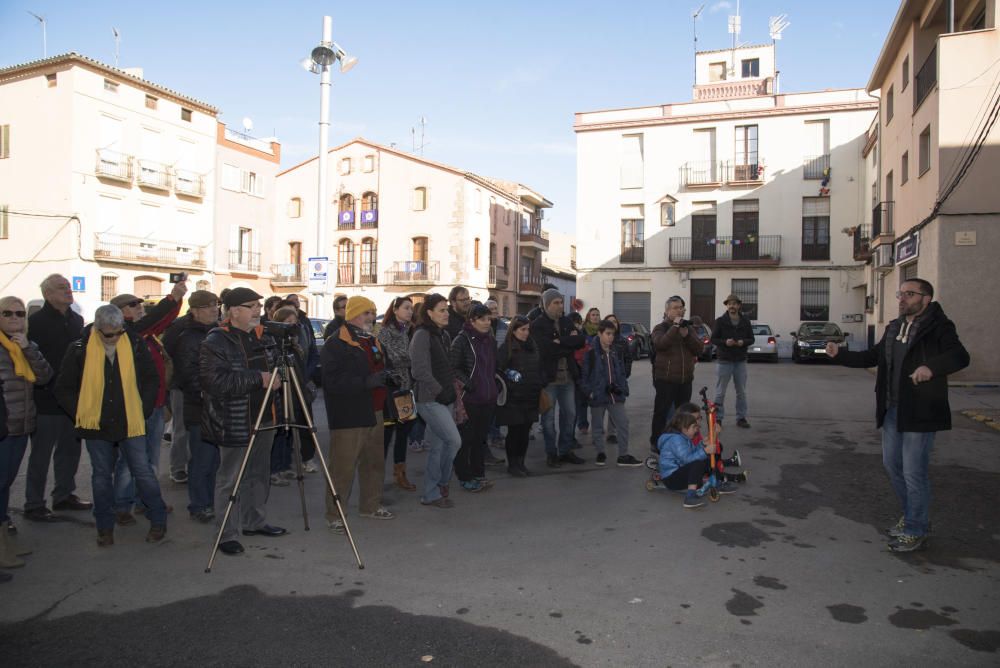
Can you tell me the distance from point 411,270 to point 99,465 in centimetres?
3740

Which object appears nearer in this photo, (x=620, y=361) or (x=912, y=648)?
(x=912, y=648)

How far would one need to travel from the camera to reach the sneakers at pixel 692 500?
19.9 ft

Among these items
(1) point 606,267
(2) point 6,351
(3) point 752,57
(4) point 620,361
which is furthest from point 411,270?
(2) point 6,351

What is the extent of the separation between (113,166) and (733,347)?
3084 cm

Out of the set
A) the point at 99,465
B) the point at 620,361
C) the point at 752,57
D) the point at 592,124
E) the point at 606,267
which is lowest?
the point at 99,465

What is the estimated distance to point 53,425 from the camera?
5.65 meters

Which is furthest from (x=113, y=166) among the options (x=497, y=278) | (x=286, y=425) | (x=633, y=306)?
(x=286, y=425)

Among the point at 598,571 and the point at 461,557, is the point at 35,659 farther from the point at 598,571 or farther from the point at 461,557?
the point at 598,571

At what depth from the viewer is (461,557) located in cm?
483

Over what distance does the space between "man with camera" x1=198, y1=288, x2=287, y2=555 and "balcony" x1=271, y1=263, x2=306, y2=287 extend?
132 feet

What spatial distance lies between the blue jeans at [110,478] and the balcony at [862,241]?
27585mm

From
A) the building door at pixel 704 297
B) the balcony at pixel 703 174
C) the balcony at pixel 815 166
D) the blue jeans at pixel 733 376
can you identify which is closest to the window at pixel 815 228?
the balcony at pixel 815 166

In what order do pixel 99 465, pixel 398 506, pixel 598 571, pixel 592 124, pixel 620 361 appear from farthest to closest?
1. pixel 592 124
2. pixel 620 361
3. pixel 398 506
4. pixel 99 465
5. pixel 598 571

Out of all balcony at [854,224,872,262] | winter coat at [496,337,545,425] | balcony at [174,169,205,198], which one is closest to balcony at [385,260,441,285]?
balcony at [174,169,205,198]
